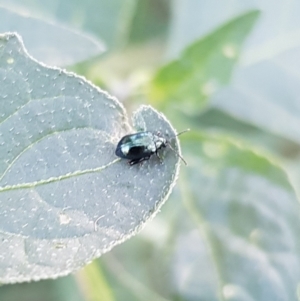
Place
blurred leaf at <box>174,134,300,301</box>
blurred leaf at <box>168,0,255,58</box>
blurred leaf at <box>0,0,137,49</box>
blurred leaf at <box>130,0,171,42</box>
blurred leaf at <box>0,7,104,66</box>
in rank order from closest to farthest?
blurred leaf at <box>0,7,104,66</box> < blurred leaf at <box>174,134,300,301</box> < blurred leaf at <box>0,0,137,49</box> < blurred leaf at <box>168,0,255,58</box> < blurred leaf at <box>130,0,171,42</box>

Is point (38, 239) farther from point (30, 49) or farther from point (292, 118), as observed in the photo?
point (292, 118)

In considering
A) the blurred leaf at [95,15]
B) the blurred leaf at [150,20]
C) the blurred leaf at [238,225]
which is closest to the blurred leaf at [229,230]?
the blurred leaf at [238,225]

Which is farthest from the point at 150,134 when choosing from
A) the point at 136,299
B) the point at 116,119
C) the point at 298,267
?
the point at 136,299

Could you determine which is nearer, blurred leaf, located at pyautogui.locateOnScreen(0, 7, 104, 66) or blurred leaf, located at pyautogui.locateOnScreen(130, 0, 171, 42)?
blurred leaf, located at pyautogui.locateOnScreen(0, 7, 104, 66)

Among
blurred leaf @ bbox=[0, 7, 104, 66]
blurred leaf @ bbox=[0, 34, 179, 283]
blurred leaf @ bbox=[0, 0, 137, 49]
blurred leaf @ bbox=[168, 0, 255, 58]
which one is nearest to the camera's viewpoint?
blurred leaf @ bbox=[0, 34, 179, 283]

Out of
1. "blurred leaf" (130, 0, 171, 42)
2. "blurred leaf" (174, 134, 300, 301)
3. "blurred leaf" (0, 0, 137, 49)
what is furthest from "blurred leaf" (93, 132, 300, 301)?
"blurred leaf" (130, 0, 171, 42)

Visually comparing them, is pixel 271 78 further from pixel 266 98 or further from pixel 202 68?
pixel 202 68

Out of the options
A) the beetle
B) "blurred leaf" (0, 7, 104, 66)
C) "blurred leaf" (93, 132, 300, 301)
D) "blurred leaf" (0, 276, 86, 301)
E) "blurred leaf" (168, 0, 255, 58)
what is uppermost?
"blurred leaf" (0, 7, 104, 66)

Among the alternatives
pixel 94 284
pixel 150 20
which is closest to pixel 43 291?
pixel 94 284

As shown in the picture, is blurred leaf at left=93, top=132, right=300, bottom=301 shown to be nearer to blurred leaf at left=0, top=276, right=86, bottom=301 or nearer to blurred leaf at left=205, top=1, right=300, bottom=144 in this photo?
blurred leaf at left=0, top=276, right=86, bottom=301
